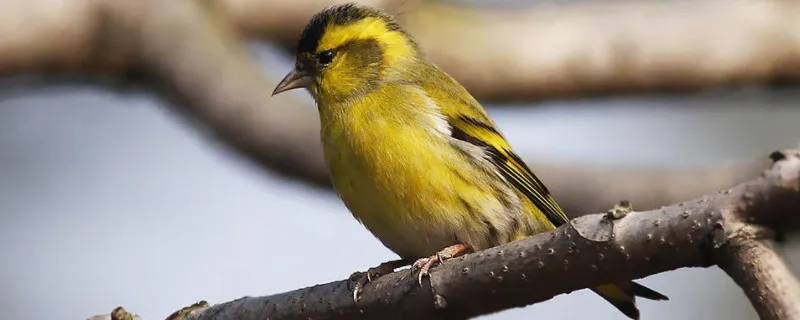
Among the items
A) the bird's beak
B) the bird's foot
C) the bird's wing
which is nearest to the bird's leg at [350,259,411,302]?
the bird's wing

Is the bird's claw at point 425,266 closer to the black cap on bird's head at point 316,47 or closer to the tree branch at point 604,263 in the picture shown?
the tree branch at point 604,263

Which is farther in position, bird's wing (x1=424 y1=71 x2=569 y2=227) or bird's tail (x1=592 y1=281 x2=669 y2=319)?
bird's wing (x1=424 y1=71 x2=569 y2=227)

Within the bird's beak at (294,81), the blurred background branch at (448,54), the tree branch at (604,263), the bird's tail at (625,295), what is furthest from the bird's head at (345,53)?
the tree branch at (604,263)

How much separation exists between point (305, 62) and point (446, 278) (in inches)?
84.7

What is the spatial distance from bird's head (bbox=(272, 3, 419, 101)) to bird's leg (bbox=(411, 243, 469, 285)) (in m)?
1.00

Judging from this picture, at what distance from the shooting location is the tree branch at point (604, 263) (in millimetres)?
2904

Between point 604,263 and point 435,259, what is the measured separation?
3.00 feet

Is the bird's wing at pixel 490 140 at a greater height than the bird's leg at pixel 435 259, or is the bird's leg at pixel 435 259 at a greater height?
the bird's wing at pixel 490 140

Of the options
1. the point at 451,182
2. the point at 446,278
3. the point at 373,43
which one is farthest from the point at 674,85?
the point at 446,278

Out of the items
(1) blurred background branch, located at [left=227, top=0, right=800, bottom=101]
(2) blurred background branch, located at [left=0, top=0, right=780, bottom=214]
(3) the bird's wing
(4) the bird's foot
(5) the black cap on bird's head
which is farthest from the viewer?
(1) blurred background branch, located at [left=227, top=0, right=800, bottom=101]

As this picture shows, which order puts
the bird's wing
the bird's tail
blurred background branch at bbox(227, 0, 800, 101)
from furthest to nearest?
1. blurred background branch at bbox(227, 0, 800, 101)
2. the bird's wing
3. the bird's tail

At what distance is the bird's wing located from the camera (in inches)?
205

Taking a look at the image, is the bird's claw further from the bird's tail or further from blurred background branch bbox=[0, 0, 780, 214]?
blurred background branch bbox=[0, 0, 780, 214]

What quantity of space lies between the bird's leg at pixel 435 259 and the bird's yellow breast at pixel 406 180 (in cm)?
6
